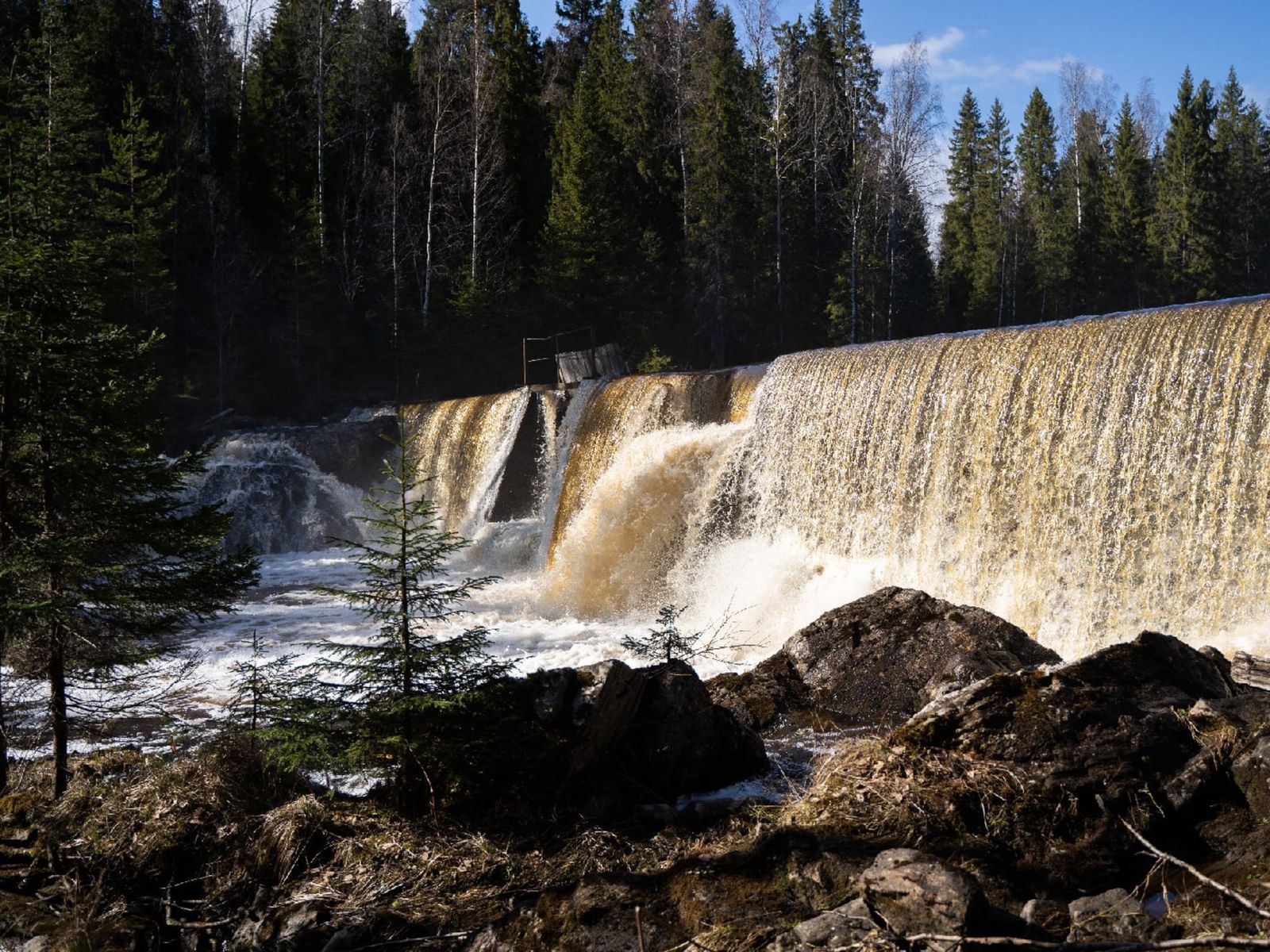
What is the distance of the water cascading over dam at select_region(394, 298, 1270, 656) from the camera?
9.38m

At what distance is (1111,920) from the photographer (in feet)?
10.8

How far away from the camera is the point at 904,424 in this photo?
12.4 metres

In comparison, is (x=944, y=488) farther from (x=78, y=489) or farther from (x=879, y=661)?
(x=78, y=489)

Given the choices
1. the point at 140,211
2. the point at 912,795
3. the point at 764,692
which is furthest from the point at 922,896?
the point at 140,211

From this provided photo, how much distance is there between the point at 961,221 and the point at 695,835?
4413cm

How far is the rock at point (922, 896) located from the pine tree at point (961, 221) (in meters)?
39.1

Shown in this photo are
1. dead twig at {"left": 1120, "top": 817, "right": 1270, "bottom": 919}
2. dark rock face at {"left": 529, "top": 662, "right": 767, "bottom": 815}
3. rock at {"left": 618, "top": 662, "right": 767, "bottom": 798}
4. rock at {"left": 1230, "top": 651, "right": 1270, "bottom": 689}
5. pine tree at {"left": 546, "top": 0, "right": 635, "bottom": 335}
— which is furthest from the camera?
pine tree at {"left": 546, "top": 0, "right": 635, "bottom": 335}

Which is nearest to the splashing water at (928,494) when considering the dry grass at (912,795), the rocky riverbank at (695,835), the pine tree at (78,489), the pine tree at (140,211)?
the rocky riverbank at (695,835)

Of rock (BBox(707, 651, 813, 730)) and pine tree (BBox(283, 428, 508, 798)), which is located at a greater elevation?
pine tree (BBox(283, 428, 508, 798))

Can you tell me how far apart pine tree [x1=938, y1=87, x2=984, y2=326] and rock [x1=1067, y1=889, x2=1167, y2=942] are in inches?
1533

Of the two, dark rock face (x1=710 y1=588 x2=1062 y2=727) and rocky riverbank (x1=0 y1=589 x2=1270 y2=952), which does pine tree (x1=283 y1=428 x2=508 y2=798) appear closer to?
rocky riverbank (x1=0 y1=589 x2=1270 y2=952)

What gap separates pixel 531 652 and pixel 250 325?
22.3 meters

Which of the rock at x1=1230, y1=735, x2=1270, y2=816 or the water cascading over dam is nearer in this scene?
the rock at x1=1230, y1=735, x2=1270, y2=816

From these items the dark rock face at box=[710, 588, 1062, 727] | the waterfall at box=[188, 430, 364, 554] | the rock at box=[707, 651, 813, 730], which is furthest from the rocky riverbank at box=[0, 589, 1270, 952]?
the waterfall at box=[188, 430, 364, 554]
